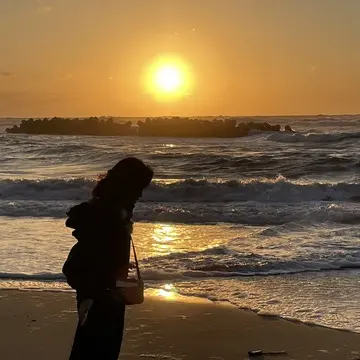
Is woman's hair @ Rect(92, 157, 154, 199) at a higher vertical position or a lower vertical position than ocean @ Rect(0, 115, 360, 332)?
higher

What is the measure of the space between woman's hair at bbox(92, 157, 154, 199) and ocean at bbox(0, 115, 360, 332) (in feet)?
11.2

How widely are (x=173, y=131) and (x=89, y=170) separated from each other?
101ft

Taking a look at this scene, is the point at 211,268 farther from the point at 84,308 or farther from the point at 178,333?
the point at 84,308

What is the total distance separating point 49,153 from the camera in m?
33.2

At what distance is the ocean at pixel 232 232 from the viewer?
7.30 meters

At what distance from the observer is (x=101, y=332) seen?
3254 millimetres

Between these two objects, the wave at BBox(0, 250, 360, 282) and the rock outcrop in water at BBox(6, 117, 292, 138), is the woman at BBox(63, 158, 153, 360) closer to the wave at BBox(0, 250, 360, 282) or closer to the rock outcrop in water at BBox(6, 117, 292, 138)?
the wave at BBox(0, 250, 360, 282)

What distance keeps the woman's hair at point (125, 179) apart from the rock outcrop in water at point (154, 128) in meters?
48.7

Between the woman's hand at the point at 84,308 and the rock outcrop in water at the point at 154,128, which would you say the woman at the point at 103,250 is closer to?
the woman's hand at the point at 84,308

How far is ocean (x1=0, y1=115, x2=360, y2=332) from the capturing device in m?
7.30

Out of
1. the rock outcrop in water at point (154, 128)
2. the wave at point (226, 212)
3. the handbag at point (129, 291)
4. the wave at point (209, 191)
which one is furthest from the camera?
the rock outcrop in water at point (154, 128)

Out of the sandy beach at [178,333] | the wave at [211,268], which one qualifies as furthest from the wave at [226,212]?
the sandy beach at [178,333]

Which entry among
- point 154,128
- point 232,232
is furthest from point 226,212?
point 154,128

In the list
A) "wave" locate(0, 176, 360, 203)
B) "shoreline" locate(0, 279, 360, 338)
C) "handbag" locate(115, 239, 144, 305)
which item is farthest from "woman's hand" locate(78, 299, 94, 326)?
"wave" locate(0, 176, 360, 203)
